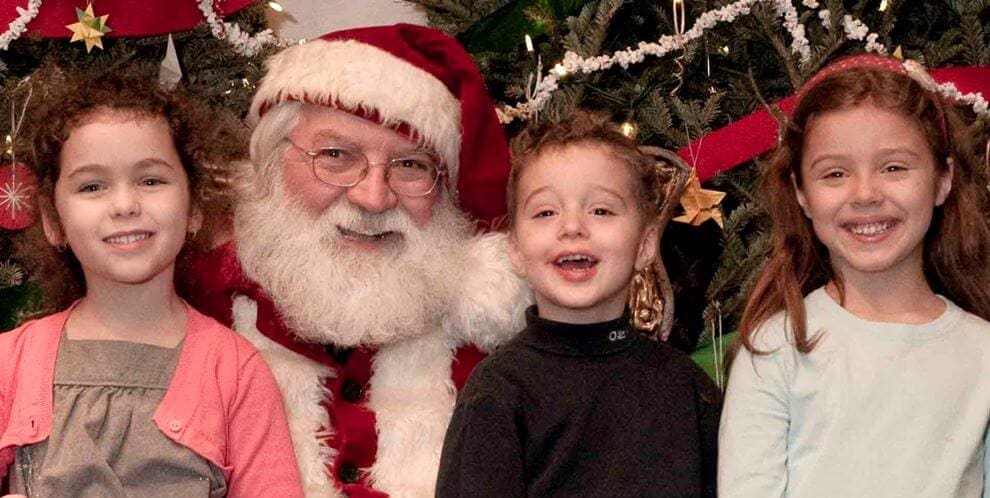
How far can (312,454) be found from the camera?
2.38 m

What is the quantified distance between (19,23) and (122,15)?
244 mm

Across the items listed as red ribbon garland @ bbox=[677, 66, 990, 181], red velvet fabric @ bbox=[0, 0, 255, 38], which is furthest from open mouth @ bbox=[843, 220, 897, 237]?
→ red velvet fabric @ bbox=[0, 0, 255, 38]

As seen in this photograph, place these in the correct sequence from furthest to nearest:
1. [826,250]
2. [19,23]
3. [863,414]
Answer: [19,23], [826,250], [863,414]

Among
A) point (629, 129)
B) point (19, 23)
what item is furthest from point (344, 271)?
point (19, 23)

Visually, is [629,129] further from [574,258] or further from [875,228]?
[875,228]

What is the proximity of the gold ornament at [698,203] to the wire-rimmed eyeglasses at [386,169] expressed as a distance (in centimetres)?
61

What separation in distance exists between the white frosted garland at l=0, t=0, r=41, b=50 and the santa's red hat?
2.11 ft

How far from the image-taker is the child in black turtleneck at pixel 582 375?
6.70 ft

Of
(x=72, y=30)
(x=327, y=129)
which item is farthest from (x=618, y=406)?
(x=72, y=30)

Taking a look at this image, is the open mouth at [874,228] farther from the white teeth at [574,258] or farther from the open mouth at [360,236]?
the open mouth at [360,236]

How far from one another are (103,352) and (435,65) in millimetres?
979

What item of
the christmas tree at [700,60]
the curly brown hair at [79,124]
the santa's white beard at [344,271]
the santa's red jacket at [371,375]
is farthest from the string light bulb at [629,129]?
the curly brown hair at [79,124]

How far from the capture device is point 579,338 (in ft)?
7.07

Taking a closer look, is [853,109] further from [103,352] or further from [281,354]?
[103,352]
